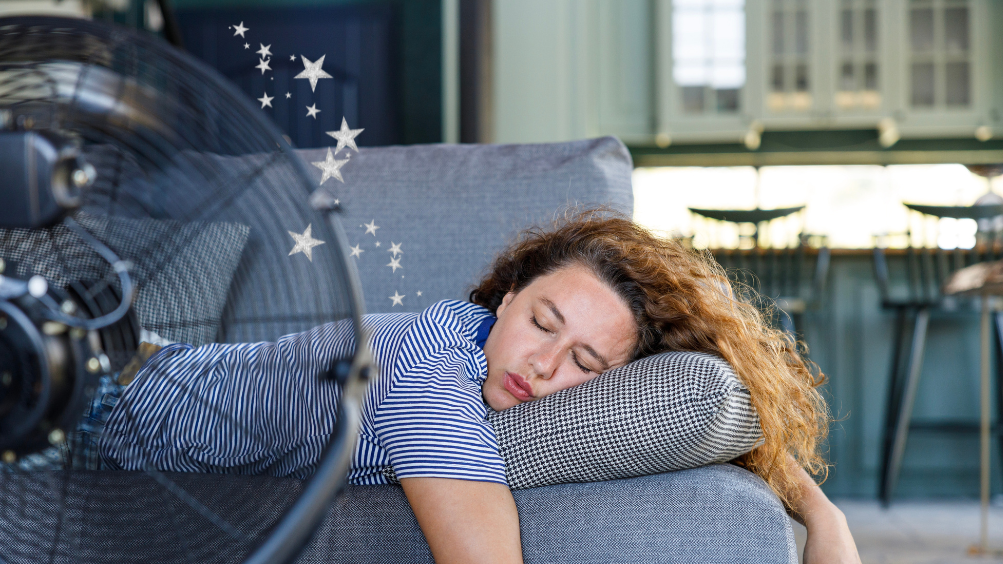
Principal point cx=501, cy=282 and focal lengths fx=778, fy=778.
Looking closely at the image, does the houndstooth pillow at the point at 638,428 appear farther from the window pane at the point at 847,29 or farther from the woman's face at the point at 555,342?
the window pane at the point at 847,29

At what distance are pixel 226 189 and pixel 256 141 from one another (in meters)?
0.06

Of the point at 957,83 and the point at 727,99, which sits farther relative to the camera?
the point at 727,99

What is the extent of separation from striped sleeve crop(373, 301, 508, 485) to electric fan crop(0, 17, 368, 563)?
0.14 meters

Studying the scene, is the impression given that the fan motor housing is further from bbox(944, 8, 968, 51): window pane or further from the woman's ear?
bbox(944, 8, 968, 51): window pane

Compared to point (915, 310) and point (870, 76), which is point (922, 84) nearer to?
point (870, 76)

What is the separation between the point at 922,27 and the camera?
4.16 m

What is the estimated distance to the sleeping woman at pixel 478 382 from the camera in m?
0.59

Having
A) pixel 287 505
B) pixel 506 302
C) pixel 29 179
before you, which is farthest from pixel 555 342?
pixel 29 179

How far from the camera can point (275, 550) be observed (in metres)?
0.32

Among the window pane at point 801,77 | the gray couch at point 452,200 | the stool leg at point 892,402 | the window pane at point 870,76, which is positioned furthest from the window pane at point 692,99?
the gray couch at point 452,200

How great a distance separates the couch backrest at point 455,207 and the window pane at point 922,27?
367 cm

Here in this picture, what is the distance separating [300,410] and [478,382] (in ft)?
0.94

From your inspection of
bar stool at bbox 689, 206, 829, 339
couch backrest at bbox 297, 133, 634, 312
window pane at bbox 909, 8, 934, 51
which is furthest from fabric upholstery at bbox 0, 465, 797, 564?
window pane at bbox 909, 8, 934, 51

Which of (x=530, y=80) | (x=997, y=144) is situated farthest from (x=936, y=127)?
(x=530, y=80)
